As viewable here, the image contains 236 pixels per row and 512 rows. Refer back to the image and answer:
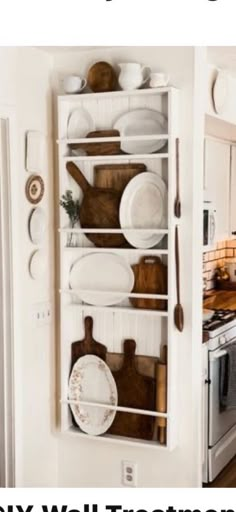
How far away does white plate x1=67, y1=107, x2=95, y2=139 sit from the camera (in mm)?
3271

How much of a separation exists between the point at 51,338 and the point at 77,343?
5.6 inches

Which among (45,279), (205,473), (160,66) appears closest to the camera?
(160,66)

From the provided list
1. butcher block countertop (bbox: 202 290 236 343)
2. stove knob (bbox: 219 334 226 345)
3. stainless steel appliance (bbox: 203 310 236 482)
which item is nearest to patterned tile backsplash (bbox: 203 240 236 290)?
butcher block countertop (bbox: 202 290 236 343)

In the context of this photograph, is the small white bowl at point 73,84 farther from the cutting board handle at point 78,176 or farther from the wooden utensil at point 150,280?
the wooden utensil at point 150,280

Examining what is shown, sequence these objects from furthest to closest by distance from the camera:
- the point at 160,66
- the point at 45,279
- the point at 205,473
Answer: the point at 205,473 < the point at 45,279 < the point at 160,66

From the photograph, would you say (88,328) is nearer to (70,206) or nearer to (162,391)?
(162,391)

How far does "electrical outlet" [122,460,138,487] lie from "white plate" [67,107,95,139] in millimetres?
1584

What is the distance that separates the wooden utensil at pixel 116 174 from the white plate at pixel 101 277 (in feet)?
1.07

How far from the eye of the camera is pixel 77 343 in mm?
3379

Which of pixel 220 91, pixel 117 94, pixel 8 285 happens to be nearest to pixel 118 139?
pixel 117 94

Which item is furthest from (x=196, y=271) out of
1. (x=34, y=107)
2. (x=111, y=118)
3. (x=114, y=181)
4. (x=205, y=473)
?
(x=205, y=473)

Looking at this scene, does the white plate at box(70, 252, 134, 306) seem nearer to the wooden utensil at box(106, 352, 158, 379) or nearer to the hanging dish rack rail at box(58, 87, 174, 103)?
the wooden utensil at box(106, 352, 158, 379)

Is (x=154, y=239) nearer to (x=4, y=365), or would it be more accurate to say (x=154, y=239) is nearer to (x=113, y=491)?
(x=4, y=365)

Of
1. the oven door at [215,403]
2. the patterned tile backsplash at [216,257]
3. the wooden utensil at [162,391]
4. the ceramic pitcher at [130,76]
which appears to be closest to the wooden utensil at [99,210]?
the ceramic pitcher at [130,76]
